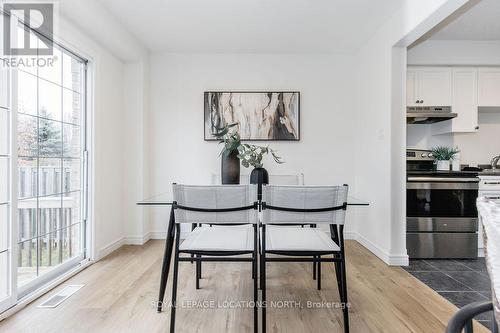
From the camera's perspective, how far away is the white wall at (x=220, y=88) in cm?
362

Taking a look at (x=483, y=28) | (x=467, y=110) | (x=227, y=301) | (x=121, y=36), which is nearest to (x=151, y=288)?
(x=227, y=301)

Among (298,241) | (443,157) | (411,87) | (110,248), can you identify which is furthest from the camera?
(443,157)

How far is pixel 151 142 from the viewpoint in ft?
11.9

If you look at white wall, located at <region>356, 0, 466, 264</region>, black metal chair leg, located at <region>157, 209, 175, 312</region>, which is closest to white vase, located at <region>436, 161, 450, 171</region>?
white wall, located at <region>356, 0, 466, 264</region>

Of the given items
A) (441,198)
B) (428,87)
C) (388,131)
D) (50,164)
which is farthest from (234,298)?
(428,87)

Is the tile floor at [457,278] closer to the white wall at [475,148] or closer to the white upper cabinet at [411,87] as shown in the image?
the white wall at [475,148]

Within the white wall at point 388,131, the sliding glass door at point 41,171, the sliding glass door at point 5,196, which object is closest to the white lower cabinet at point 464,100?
the white wall at point 388,131

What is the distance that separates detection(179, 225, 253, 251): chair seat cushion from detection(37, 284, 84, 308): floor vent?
1082 mm

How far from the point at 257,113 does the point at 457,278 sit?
2.70 m

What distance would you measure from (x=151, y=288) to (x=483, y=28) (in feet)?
13.8

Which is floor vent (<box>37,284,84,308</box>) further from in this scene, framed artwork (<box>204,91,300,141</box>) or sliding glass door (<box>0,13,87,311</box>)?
framed artwork (<box>204,91,300,141</box>)

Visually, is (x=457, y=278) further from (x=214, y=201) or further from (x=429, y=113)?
(x=214, y=201)

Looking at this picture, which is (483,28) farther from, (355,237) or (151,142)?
(151,142)

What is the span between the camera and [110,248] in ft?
10.1
